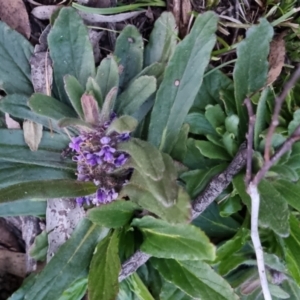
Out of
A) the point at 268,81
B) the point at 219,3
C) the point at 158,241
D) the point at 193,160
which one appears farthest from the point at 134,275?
the point at 219,3

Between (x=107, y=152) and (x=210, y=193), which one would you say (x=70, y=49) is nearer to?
(x=107, y=152)

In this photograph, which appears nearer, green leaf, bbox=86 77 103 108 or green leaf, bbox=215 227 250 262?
green leaf, bbox=86 77 103 108

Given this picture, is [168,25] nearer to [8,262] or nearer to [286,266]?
[286,266]

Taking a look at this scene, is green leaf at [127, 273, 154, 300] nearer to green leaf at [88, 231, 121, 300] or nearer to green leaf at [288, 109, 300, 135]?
green leaf at [88, 231, 121, 300]

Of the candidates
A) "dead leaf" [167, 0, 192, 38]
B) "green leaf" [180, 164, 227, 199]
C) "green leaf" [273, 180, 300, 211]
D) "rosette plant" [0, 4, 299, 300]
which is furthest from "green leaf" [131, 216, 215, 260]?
"dead leaf" [167, 0, 192, 38]

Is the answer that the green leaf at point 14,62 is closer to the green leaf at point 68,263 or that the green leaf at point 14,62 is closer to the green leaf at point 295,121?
the green leaf at point 68,263

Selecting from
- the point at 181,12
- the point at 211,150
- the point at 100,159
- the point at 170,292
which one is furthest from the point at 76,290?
the point at 181,12
